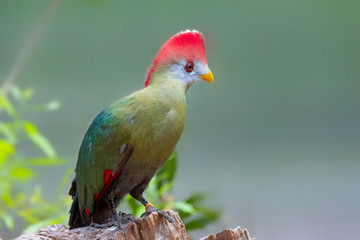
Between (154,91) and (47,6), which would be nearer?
(154,91)

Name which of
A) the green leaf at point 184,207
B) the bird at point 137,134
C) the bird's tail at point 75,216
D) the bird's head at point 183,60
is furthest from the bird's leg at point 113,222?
the green leaf at point 184,207

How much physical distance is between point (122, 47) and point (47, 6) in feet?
1.61

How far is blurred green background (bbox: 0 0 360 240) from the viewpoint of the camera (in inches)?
83.7

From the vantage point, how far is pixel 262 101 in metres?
2.15

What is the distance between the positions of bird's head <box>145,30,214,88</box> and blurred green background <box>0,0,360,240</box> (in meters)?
1.08

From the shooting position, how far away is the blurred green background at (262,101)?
6.98ft

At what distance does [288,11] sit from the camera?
7.04ft

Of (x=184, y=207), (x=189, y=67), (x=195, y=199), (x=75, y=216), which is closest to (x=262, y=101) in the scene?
(x=195, y=199)

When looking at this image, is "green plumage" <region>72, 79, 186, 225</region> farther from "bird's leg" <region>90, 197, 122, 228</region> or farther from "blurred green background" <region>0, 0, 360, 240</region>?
A: "blurred green background" <region>0, 0, 360, 240</region>

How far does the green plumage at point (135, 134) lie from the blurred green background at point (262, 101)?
1130 mm

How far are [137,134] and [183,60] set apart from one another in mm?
213

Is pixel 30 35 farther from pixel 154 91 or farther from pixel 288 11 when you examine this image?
pixel 154 91

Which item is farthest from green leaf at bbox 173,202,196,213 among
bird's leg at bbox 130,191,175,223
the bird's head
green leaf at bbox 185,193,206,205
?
the bird's head

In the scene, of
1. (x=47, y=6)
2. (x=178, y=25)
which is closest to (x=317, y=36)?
(x=178, y=25)
